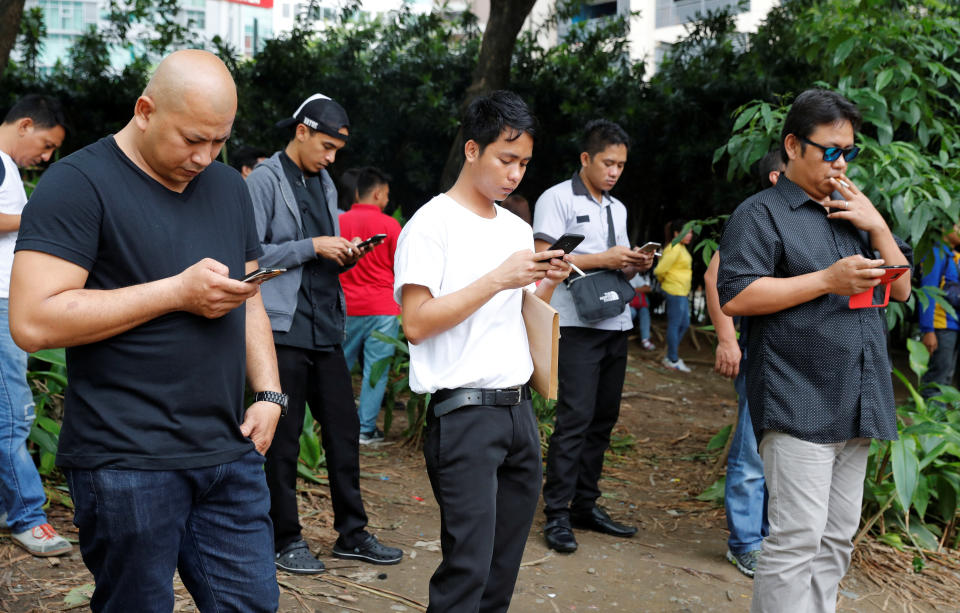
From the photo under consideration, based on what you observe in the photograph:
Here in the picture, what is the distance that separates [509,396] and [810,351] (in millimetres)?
1009

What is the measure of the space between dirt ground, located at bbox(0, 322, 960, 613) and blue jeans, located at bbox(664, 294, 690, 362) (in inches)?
154

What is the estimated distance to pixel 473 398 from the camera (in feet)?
8.52

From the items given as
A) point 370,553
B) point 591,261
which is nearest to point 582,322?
point 591,261

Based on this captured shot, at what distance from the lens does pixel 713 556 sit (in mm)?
4406

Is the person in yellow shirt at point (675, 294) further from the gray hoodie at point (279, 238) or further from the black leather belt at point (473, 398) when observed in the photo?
the black leather belt at point (473, 398)

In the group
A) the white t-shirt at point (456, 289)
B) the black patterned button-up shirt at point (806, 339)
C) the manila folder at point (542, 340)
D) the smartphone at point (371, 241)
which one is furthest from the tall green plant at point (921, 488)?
the smartphone at point (371, 241)

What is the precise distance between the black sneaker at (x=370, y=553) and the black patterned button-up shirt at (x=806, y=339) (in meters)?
1.94

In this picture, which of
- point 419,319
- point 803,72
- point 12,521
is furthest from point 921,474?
point 803,72

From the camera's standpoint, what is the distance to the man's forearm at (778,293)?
108 inches

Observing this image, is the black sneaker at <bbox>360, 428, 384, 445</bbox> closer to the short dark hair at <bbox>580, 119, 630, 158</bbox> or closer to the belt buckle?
the short dark hair at <bbox>580, 119, 630, 158</bbox>

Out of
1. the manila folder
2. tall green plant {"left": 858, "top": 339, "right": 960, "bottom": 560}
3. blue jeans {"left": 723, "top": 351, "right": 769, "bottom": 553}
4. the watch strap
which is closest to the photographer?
the watch strap

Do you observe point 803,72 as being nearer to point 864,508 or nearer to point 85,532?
point 864,508

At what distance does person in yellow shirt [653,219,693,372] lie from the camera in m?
10.1

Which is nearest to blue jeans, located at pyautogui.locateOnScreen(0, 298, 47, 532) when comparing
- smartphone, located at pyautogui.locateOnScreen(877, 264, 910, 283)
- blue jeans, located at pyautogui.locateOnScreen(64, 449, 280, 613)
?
blue jeans, located at pyautogui.locateOnScreen(64, 449, 280, 613)
